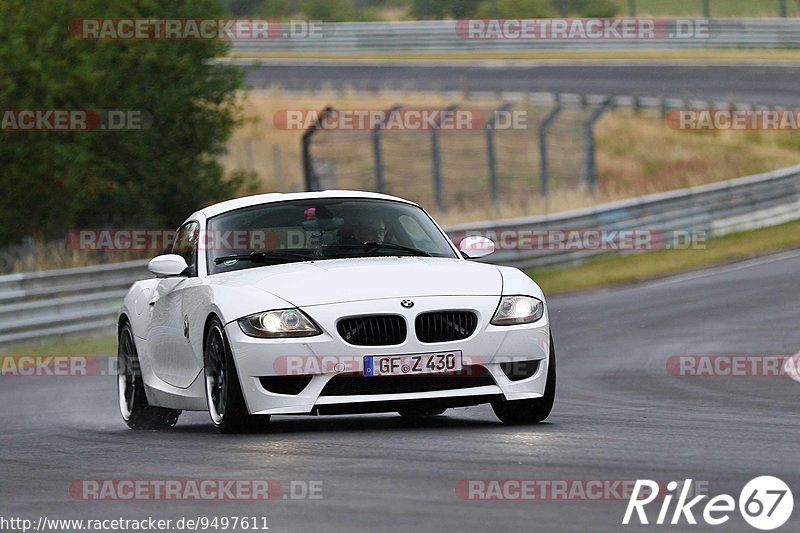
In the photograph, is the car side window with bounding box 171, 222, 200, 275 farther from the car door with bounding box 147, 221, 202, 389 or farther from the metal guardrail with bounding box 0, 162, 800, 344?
the metal guardrail with bounding box 0, 162, 800, 344

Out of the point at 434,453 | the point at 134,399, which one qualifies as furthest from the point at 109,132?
the point at 434,453

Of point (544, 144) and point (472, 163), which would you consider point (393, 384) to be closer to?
point (544, 144)

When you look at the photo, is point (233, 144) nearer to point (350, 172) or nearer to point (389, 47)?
point (350, 172)

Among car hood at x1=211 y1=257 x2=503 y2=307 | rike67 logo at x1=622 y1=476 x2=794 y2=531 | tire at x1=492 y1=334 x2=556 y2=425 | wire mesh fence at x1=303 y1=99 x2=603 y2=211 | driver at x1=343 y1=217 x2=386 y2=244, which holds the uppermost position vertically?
driver at x1=343 y1=217 x2=386 y2=244

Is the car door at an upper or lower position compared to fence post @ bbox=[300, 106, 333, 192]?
upper

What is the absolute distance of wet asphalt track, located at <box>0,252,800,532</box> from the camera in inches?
244

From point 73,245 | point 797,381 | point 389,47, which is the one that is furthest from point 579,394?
point 389,47

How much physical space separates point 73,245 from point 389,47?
3062cm

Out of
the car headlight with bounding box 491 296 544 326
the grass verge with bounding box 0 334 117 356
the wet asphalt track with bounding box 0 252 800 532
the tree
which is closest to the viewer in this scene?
the wet asphalt track with bounding box 0 252 800 532

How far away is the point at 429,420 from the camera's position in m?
10.4

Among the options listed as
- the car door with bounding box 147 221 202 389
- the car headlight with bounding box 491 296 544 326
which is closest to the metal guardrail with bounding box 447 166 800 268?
the car door with bounding box 147 221 202 389

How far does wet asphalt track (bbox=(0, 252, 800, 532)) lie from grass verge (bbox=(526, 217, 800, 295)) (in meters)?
9.17

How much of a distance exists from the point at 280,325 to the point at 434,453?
1.41 m

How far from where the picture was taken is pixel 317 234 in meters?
10.0
